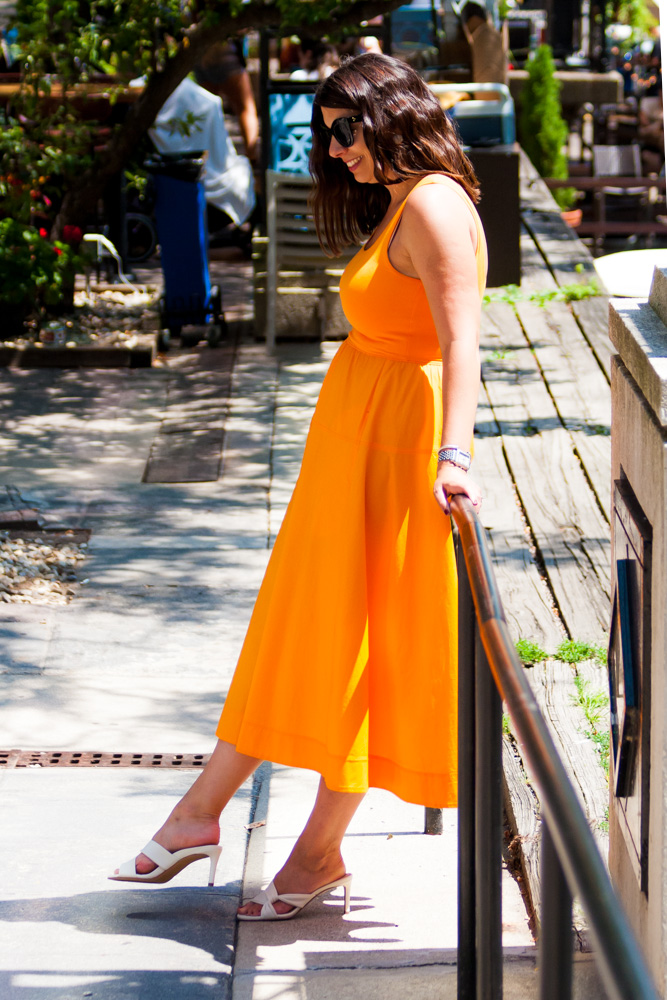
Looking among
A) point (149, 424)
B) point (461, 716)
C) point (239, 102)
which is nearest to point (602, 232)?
point (239, 102)

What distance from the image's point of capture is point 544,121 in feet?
53.2

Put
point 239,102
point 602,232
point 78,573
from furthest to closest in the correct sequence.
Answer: point 602,232, point 239,102, point 78,573

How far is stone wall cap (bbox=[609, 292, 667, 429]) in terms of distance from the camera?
196cm

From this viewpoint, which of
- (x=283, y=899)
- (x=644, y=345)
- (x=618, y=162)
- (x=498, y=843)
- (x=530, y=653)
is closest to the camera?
(x=498, y=843)

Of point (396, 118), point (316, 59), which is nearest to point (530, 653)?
point (396, 118)

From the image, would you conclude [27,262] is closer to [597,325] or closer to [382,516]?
[597,325]

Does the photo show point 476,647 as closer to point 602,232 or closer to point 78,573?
point 78,573

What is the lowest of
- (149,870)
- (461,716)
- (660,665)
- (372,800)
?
(372,800)

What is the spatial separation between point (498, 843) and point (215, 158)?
1176 centimetres

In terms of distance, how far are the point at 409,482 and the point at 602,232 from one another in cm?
1359

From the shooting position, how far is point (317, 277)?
9055mm

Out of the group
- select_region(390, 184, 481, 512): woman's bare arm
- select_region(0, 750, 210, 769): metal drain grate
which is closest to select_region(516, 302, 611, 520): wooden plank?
select_region(0, 750, 210, 769): metal drain grate

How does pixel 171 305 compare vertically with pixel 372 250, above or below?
below

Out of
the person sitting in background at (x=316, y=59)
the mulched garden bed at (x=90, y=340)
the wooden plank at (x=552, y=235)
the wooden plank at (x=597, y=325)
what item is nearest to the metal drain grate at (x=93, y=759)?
the wooden plank at (x=597, y=325)
